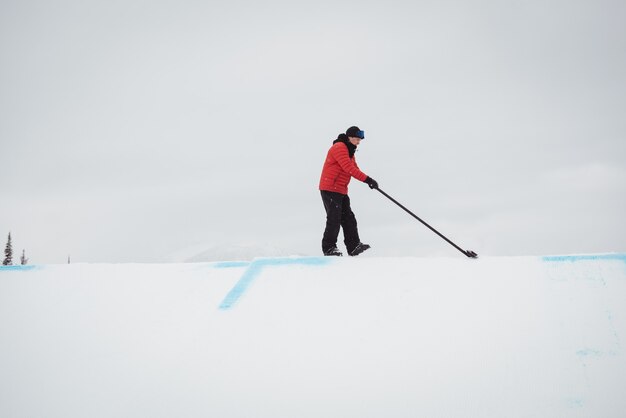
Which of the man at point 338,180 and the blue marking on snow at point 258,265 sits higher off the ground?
the man at point 338,180

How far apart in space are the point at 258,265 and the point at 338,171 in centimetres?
160

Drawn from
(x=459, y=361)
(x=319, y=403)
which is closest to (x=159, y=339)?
(x=319, y=403)

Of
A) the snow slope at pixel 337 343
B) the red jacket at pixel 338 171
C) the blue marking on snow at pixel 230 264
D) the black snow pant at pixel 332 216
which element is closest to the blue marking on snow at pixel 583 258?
the snow slope at pixel 337 343

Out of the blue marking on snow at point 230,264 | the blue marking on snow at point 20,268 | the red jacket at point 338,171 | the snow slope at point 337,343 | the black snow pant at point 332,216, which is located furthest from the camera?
the blue marking on snow at point 20,268

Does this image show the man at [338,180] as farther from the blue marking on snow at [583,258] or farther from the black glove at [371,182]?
the blue marking on snow at [583,258]

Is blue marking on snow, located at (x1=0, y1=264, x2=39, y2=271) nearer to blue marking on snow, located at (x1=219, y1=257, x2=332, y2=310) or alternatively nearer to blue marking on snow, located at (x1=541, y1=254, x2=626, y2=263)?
blue marking on snow, located at (x1=219, y1=257, x2=332, y2=310)

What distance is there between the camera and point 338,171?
5.32 metres

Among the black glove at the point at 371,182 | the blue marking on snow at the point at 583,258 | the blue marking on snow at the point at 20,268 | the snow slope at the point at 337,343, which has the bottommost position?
the blue marking on snow at the point at 20,268

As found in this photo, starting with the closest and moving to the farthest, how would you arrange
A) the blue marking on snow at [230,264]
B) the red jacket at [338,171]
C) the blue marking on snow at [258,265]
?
1. the blue marking on snow at [258,265]
2. the blue marking on snow at [230,264]
3. the red jacket at [338,171]

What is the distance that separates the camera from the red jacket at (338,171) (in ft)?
16.7

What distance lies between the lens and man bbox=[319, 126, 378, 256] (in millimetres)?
5105

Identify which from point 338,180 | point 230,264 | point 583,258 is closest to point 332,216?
point 338,180

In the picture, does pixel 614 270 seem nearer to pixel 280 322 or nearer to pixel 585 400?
pixel 585 400

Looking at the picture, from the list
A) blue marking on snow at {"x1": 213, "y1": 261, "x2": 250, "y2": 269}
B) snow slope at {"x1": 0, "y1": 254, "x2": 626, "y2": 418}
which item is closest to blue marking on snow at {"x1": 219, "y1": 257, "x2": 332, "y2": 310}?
snow slope at {"x1": 0, "y1": 254, "x2": 626, "y2": 418}
